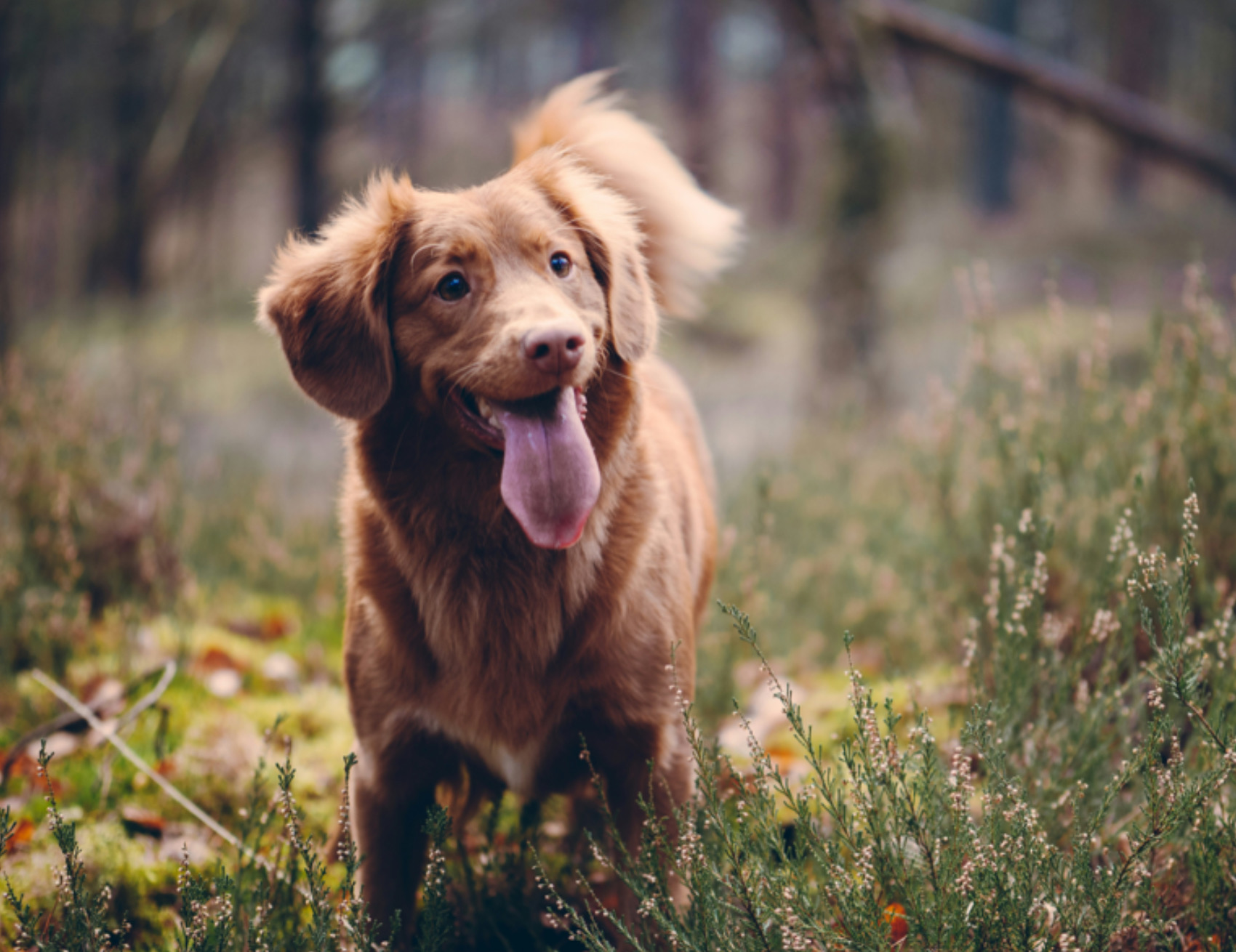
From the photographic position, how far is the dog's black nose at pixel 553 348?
178cm

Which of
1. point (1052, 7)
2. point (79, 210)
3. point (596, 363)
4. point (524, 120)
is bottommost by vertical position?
point (79, 210)

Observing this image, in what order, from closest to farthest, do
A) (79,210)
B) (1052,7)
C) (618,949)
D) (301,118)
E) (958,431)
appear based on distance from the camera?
(618,949)
(958,431)
(301,118)
(79,210)
(1052,7)

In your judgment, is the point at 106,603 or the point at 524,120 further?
the point at 106,603

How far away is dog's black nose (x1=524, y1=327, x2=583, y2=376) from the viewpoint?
178cm

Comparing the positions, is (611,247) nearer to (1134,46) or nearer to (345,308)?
(345,308)

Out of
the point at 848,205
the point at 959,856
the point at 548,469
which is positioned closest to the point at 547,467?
the point at 548,469

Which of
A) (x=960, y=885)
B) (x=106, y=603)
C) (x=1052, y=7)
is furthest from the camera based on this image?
(x=1052, y=7)

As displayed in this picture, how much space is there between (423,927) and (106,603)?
2.65 meters

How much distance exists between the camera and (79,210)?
20500 millimetres

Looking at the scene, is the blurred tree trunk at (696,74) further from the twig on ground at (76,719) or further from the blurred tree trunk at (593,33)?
the twig on ground at (76,719)

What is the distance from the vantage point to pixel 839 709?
10.2 ft

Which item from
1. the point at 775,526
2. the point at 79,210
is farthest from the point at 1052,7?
the point at 775,526

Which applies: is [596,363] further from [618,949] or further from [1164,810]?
[1164,810]

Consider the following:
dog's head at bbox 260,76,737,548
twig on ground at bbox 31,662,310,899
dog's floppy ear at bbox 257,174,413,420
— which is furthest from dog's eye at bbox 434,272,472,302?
twig on ground at bbox 31,662,310,899
